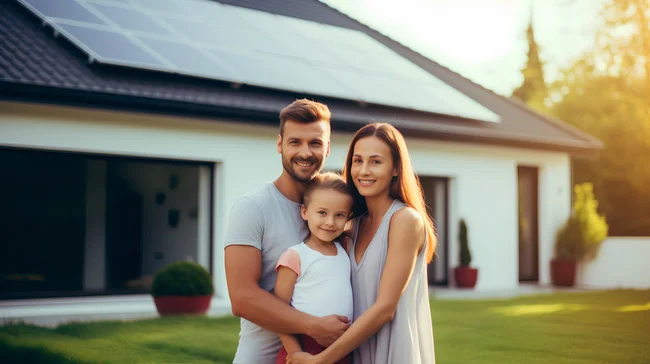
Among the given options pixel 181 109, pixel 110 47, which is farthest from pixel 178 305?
pixel 110 47

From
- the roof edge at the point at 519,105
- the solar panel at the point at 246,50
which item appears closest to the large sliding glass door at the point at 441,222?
the solar panel at the point at 246,50

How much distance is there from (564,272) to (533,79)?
27913 millimetres

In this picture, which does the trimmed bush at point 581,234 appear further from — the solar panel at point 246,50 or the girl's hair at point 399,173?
the girl's hair at point 399,173

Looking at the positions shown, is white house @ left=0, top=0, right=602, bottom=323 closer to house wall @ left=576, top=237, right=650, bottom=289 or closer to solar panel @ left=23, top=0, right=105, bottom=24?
Answer: solar panel @ left=23, top=0, right=105, bottom=24

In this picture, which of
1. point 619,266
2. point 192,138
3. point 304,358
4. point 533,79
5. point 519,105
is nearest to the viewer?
point 304,358

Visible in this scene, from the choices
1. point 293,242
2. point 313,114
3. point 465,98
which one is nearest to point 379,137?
point 313,114

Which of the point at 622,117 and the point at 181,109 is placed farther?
the point at 622,117

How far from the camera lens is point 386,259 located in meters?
3.24

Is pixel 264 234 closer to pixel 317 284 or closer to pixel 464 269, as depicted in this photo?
pixel 317 284

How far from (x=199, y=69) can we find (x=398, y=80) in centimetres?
496

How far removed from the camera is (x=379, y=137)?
334 centimetres

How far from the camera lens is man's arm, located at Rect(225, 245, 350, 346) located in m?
3.10

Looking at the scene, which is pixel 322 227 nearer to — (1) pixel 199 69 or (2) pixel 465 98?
(1) pixel 199 69

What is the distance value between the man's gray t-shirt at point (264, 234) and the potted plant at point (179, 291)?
652cm
